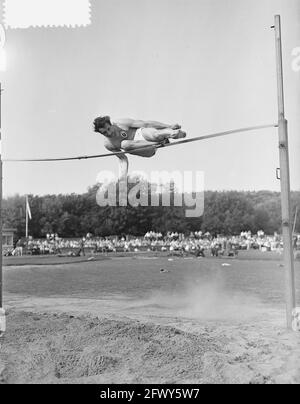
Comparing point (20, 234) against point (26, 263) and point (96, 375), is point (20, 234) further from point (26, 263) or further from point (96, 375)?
point (96, 375)

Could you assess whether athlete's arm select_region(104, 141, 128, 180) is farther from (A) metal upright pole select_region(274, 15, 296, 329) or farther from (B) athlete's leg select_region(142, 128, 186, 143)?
(A) metal upright pole select_region(274, 15, 296, 329)

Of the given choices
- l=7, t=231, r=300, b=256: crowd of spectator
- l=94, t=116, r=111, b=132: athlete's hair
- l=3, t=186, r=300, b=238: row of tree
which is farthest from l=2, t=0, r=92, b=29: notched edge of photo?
l=7, t=231, r=300, b=256: crowd of spectator

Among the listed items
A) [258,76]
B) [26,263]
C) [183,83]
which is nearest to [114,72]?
[183,83]

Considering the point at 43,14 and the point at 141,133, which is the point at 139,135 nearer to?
the point at 141,133

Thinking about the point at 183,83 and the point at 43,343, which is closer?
the point at 43,343

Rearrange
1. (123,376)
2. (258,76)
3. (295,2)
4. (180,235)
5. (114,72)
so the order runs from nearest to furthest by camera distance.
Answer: (123,376) → (295,2) → (258,76) → (114,72) → (180,235)

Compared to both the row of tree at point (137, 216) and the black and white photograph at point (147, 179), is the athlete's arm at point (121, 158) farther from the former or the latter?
the row of tree at point (137, 216)

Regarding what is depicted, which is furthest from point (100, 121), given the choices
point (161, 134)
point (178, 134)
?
point (178, 134)
